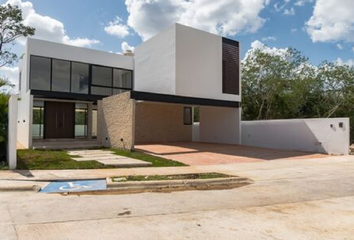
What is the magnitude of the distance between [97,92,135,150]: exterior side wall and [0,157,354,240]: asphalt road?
28.2ft

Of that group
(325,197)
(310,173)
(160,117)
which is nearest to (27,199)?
(325,197)

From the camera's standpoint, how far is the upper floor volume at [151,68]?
1959cm

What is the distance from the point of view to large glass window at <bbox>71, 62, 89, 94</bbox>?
21953 mm

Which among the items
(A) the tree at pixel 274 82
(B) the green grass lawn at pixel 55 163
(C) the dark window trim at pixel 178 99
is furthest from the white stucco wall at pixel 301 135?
(B) the green grass lawn at pixel 55 163

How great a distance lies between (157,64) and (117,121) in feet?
19.5

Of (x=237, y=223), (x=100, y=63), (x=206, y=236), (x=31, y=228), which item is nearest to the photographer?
(x=206, y=236)

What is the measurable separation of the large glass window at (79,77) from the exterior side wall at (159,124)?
4.21 meters

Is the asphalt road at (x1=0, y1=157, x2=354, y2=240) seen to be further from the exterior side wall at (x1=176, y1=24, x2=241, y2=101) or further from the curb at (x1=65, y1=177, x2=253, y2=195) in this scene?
the exterior side wall at (x1=176, y1=24, x2=241, y2=101)

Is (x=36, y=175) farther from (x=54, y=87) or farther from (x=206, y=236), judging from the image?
(x=54, y=87)

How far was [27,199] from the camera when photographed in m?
6.70

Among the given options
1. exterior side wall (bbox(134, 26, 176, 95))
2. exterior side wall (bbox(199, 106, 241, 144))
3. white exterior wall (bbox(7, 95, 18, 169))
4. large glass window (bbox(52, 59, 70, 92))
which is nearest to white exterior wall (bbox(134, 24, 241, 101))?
exterior side wall (bbox(134, 26, 176, 95))

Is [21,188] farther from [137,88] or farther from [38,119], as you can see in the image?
[137,88]

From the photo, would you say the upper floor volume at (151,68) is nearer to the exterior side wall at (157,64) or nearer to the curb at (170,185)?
the exterior side wall at (157,64)

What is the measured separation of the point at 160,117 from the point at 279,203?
1776 cm
